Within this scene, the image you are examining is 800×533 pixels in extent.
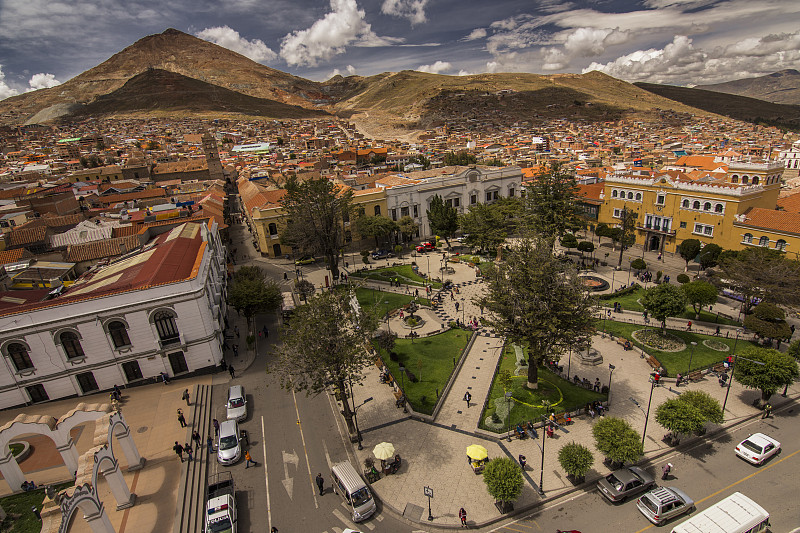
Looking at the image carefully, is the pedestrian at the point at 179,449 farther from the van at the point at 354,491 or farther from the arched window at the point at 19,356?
the arched window at the point at 19,356

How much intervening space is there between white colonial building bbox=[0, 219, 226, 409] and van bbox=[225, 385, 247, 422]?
4201 millimetres

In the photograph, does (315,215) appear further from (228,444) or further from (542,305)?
(542,305)

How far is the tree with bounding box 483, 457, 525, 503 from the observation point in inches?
641

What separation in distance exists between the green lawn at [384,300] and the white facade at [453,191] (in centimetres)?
1829

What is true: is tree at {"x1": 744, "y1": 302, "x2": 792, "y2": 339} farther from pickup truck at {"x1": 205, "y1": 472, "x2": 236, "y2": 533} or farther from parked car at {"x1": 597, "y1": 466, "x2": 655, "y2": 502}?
pickup truck at {"x1": 205, "y1": 472, "x2": 236, "y2": 533}

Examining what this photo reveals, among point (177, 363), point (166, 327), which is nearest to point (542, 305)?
point (166, 327)

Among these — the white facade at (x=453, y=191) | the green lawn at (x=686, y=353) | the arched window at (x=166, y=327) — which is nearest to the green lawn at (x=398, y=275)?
the white facade at (x=453, y=191)

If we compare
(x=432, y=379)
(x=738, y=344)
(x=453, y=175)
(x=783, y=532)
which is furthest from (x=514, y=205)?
(x=783, y=532)

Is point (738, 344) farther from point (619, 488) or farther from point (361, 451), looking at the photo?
point (361, 451)

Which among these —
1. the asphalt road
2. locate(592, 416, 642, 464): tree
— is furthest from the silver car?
locate(592, 416, 642, 464): tree

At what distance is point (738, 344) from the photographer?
94.7 feet

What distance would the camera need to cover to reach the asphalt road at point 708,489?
53.9 ft

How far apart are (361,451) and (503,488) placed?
7747mm

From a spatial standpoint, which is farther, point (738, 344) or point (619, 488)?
point (738, 344)
